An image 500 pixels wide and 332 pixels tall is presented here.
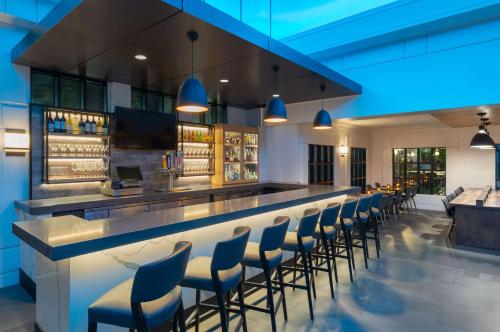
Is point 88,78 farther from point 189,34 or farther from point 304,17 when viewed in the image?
point 304,17

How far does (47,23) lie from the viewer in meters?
2.98

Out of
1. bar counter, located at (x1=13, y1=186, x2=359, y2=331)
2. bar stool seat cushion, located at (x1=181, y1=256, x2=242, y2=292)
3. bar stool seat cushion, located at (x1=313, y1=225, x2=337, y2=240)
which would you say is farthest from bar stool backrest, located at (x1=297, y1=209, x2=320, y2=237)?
bar stool seat cushion, located at (x1=181, y1=256, x2=242, y2=292)

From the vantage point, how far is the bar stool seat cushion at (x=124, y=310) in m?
1.69

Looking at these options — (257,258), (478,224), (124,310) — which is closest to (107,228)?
(124,310)

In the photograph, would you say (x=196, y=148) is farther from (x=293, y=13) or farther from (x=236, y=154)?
(x=293, y=13)

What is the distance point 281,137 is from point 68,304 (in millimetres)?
5868

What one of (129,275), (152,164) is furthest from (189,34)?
(152,164)

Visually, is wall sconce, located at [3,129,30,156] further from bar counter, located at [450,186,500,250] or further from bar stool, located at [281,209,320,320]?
bar counter, located at [450,186,500,250]

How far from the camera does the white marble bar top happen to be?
1848 mm

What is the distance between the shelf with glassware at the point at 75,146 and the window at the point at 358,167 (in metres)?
7.46

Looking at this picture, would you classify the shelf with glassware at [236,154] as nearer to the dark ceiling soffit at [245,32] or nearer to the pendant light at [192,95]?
the dark ceiling soffit at [245,32]

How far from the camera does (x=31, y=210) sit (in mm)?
3543

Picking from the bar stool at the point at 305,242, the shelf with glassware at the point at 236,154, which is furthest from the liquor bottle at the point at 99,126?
the bar stool at the point at 305,242

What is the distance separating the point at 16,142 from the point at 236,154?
4.02m
